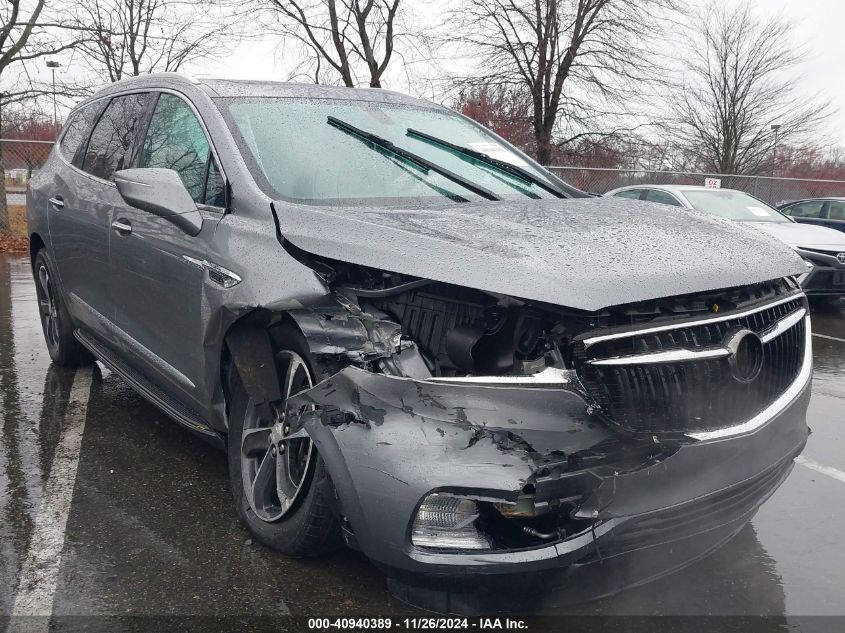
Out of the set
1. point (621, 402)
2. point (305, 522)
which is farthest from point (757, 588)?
point (305, 522)

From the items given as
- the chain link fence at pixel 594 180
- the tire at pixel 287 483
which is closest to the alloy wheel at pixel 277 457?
the tire at pixel 287 483

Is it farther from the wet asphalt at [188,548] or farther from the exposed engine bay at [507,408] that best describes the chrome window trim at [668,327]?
the wet asphalt at [188,548]

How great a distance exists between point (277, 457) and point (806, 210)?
47.1 feet

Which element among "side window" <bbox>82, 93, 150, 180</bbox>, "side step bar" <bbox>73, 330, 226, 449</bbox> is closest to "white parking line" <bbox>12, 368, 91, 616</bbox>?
"side step bar" <bbox>73, 330, 226, 449</bbox>

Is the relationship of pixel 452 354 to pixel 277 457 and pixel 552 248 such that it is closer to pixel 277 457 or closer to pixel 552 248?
pixel 552 248

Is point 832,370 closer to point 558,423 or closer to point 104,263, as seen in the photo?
point 558,423

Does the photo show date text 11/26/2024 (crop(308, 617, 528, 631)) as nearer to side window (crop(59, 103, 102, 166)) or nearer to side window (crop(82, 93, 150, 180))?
side window (crop(82, 93, 150, 180))

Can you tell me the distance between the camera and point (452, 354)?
232cm

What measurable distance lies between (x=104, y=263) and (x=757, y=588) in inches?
134

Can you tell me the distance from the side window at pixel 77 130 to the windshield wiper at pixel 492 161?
2.30 metres

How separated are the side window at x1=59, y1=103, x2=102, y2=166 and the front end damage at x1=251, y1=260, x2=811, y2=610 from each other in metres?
3.36

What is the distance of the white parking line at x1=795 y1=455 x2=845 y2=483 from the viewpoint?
13.0ft

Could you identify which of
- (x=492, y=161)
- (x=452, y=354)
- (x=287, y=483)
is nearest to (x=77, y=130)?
(x=492, y=161)

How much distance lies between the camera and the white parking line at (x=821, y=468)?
3.95 metres
